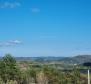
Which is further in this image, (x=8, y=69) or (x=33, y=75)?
(x=33, y=75)

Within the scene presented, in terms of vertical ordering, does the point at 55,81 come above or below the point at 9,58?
below

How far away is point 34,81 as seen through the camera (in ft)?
83.8

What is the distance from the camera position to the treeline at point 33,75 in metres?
24.4

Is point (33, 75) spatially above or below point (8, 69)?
below

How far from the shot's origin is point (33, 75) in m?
25.8

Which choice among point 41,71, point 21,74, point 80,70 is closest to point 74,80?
point 80,70

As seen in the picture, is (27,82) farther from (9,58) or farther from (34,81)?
(9,58)

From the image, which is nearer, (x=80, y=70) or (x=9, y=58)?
(x=9, y=58)

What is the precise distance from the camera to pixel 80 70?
26.8 meters

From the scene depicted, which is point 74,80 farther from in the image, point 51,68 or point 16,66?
point 16,66

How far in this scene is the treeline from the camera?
24391 mm

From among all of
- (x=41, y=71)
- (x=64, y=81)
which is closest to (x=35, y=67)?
(x=41, y=71)

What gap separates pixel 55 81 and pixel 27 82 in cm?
219

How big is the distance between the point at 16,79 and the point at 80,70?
5374 mm
